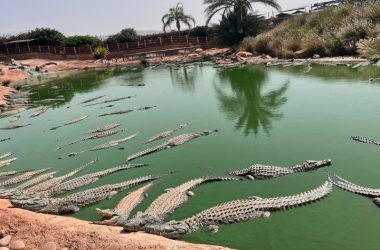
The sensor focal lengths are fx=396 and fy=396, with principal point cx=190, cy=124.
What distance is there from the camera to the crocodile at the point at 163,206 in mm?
6660

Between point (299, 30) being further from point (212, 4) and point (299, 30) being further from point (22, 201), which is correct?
point (22, 201)

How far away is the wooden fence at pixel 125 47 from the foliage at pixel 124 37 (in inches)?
23.0

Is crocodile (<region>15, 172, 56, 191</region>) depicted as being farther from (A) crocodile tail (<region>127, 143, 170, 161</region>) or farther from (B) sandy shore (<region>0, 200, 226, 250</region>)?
(A) crocodile tail (<region>127, 143, 170, 161</region>)

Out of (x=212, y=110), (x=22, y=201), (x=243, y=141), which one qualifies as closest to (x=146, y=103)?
(x=212, y=110)

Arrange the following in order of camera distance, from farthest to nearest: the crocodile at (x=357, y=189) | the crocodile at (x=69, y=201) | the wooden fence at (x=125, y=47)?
1. the wooden fence at (x=125, y=47)
2. the crocodile at (x=69, y=201)
3. the crocodile at (x=357, y=189)

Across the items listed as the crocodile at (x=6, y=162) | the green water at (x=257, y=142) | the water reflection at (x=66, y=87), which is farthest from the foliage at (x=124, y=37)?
the crocodile at (x=6, y=162)

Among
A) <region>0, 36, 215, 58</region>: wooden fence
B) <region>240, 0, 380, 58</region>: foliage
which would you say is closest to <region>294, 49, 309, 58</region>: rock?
<region>240, 0, 380, 58</region>: foliage

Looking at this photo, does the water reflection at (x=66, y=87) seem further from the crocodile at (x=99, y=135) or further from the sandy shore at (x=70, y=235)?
the sandy shore at (x=70, y=235)

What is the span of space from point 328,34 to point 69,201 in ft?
73.1

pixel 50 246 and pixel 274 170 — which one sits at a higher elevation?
pixel 274 170

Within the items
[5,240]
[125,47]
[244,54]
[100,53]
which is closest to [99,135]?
[5,240]

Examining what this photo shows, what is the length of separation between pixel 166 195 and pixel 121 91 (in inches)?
658

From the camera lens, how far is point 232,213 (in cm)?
683

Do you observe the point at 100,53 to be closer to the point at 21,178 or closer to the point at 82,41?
the point at 82,41
